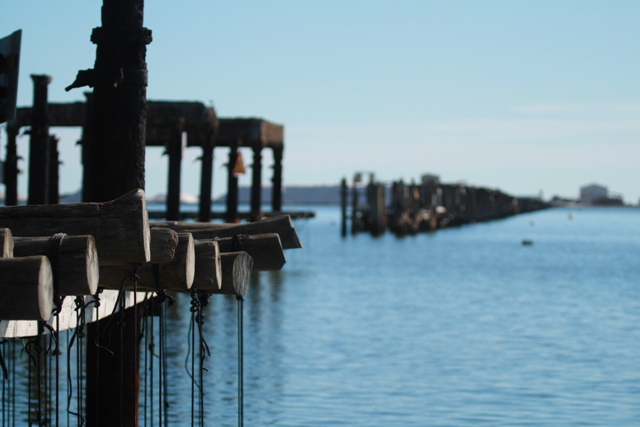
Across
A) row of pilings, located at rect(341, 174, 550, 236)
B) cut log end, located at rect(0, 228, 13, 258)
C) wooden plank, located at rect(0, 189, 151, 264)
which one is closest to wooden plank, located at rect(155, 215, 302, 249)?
wooden plank, located at rect(0, 189, 151, 264)

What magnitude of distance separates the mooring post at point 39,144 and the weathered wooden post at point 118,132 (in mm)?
11976

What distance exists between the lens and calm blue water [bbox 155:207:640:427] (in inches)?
609

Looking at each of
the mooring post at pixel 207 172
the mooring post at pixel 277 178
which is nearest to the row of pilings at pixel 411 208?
the mooring post at pixel 277 178

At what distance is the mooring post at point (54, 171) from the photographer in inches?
939

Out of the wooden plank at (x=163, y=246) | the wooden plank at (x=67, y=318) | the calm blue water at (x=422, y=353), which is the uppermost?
the wooden plank at (x=163, y=246)

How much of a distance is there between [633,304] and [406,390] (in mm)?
18933

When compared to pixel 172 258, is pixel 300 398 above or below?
below

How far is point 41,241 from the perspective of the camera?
499cm

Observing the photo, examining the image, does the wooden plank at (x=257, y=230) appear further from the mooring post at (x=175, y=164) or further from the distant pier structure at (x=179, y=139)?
the mooring post at (x=175, y=164)

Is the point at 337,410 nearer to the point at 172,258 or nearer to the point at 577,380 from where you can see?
the point at 577,380

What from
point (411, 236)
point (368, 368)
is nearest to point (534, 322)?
point (368, 368)

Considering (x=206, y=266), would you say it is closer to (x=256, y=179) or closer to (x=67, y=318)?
(x=67, y=318)

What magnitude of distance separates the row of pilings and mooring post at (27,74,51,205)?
48.6 m

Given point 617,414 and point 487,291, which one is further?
point 487,291
